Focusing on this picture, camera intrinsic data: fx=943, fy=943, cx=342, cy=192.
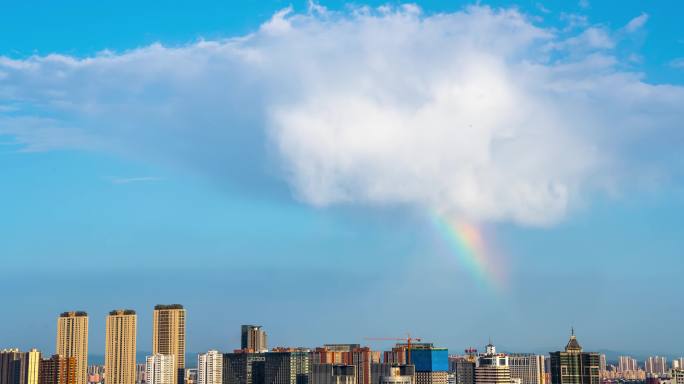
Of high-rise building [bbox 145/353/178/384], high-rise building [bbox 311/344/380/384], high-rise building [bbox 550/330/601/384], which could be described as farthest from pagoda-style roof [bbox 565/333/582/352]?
high-rise building [bbox 145/353/178/384]

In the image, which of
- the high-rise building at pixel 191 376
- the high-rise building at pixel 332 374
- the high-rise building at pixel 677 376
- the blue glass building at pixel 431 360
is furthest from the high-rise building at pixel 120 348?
the high-rise building at pixel 677 376

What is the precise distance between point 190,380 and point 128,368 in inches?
442

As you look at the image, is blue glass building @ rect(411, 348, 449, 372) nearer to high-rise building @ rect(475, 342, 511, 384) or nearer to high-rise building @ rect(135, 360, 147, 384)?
high-rise building @ rect(475, 342, 511, 384)

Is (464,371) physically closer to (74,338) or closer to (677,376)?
(677,376)

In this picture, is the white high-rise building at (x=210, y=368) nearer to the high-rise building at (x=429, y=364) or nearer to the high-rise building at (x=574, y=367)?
the high-rise building at (x=429, y=364)

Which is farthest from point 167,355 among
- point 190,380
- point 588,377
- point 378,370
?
point 588,377

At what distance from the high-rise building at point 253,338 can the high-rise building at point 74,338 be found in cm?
2826

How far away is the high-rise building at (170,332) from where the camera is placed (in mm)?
171750

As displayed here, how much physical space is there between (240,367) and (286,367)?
9156mm

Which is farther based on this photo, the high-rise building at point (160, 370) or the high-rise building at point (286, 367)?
the high-rise building at point (160, 370)

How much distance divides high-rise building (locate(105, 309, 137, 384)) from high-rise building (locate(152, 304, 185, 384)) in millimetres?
4953

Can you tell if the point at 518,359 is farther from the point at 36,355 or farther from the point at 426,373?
the point at 36,355

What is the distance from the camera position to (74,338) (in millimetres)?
169625

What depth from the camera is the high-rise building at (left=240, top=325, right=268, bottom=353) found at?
169 metres
